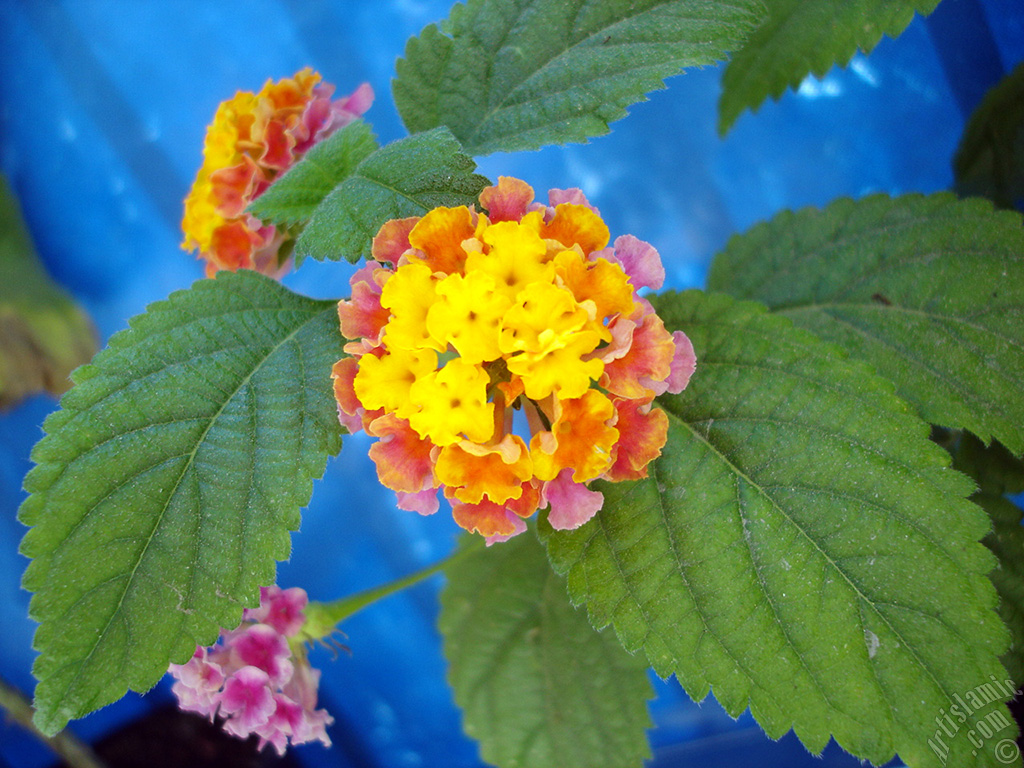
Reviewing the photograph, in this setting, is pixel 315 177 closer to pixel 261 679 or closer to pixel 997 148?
pixel 261 679

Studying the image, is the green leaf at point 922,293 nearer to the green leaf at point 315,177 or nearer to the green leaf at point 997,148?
the green leaf at point 997,148

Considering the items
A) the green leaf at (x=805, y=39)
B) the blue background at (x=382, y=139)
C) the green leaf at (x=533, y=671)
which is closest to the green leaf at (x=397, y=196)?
the green leaf at (x=805, y=39)

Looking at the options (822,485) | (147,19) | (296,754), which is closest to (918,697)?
(822,485)

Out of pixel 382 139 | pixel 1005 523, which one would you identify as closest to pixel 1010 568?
pixel 1005 523

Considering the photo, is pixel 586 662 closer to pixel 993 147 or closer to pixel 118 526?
pixel 118 526

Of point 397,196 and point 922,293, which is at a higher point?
point 397,196
